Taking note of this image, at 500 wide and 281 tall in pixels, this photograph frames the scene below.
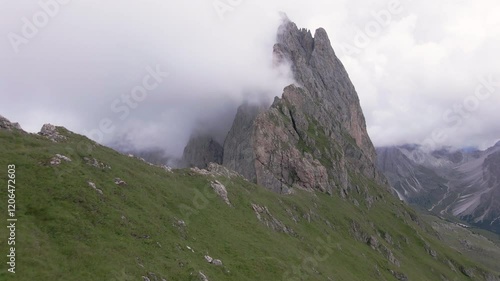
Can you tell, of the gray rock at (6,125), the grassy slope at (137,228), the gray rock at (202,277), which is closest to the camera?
the grassy slope at (137,228)

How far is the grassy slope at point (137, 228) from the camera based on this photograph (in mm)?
47688

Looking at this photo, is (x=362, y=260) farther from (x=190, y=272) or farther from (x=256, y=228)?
(x=190, y=272)

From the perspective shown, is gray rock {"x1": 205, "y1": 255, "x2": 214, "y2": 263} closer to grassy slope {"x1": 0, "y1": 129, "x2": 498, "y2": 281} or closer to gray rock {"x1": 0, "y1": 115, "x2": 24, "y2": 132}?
grassy slope {"x1": 0, "y1": 129, "x2": 498, "y2": 281}

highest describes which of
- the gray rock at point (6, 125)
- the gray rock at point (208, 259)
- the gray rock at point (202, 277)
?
the gray rock at point (6, 125)

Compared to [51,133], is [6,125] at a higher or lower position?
lower

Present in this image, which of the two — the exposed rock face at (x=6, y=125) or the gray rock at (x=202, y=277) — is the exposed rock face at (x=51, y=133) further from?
the gray rock at (x=202, y=277)

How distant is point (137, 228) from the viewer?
59844 millimetres

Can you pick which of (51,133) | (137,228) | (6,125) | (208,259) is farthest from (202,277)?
(6,125)

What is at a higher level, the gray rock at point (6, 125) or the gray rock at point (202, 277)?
the gray rock at point (6, 125)

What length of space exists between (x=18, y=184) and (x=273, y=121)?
14571 cm

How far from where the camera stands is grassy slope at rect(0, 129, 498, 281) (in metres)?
47.7

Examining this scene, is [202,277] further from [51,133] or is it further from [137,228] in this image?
[51,133]

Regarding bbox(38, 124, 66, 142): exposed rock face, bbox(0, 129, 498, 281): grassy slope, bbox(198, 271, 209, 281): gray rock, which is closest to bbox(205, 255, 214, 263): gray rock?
bbox(0, 129, 498, 281): grassy slope

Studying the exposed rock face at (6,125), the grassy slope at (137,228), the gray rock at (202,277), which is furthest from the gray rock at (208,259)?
the exposed rock face at (6,125)
